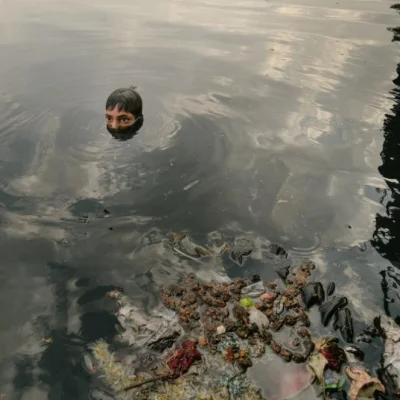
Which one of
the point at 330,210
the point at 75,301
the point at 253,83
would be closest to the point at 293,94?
the point at 253,83

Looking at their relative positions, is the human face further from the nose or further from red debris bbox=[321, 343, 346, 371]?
red debris bbox=[321, 343, 346, 371]

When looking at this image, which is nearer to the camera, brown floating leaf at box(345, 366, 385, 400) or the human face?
brown floating leaf at box(345, 366, 385, 400)

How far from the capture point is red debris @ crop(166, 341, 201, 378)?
160 inches

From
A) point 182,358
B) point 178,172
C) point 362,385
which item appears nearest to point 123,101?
point 178,172

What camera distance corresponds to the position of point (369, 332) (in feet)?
14.7

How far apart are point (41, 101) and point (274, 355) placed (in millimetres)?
8167

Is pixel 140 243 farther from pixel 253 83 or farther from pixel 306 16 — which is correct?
pixel 306 16

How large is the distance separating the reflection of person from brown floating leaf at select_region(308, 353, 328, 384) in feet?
18.9

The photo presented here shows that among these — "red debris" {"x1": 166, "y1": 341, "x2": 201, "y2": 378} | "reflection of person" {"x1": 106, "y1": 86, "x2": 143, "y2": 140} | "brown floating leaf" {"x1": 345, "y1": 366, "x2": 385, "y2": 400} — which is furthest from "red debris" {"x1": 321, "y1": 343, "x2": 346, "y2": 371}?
"reflection of person" {"x1": 106, "y1": 86, "x2": 143, "y2": 140}

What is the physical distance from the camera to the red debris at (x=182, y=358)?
13.3 ft

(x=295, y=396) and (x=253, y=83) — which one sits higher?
(x=253, y=83)

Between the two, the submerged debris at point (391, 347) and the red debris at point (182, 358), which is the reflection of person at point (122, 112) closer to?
the red debris at point (182, 358)

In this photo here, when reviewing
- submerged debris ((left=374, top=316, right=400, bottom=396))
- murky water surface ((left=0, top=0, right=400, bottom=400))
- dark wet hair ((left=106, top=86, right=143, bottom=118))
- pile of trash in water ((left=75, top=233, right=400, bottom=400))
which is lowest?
pile of trash in water ((left=75, top=233, right=400, bottom=400))

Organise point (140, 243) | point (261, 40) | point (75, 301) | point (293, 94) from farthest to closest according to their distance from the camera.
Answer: point (261, 40), point (293, 94), point (140, 243), point (75, 301)
